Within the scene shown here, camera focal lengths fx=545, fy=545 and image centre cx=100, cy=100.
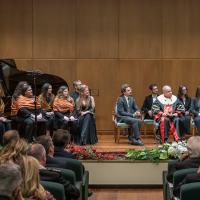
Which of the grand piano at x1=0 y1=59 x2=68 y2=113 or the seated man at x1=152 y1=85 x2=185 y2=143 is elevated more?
the grand piano at x1=0 y1=59 x2=68 y2=113

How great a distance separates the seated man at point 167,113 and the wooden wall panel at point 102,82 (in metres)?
1.91

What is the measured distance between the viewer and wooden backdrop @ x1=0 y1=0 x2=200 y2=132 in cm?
1187

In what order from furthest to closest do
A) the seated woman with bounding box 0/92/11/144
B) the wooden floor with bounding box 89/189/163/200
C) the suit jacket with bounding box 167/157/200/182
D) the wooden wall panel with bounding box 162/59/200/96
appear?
1. the wooden wall panel with bounding box 162/59/200/96
2. the seated woman with bounding box 0/92/11/144
3. the wooden floor with bounding box 89/189/163/200
4. the suit jacket with bounding box 167/157/200/182

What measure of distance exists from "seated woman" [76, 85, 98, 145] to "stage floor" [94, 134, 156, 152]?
0.22 metres

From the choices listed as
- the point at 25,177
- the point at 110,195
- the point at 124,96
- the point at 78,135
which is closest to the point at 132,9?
the point at 124,96

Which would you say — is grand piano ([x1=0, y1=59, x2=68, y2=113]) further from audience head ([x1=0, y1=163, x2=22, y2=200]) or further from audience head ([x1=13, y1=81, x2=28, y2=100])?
audience head ([x1=0, y1=163, x2=22, y2=200])

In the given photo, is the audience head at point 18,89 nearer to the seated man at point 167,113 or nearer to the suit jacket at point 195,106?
the seated man at point 167,113

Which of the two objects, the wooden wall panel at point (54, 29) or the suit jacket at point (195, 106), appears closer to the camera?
the suit jacket at point (195, 106)

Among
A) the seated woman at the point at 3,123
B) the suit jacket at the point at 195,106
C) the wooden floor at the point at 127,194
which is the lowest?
the wooden floor at the point at 127,194

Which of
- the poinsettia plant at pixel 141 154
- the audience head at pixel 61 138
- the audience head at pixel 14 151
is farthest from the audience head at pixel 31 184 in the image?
the poinsettia plant at pixel 141 154

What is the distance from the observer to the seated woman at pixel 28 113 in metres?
9.50

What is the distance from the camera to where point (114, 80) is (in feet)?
39.2

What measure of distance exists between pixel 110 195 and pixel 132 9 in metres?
5.67

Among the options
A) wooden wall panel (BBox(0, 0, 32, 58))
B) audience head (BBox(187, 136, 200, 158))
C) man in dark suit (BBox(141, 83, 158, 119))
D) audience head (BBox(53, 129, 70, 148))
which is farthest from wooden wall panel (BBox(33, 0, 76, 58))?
audience head (BBox(187, 136, 200, 158))
